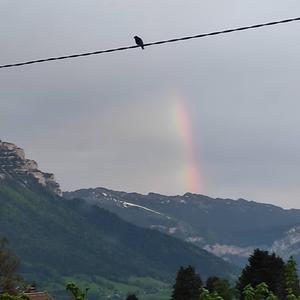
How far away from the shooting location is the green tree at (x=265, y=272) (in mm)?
86375

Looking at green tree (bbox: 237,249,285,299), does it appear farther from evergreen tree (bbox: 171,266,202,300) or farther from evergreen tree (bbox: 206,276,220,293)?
evergreen tree (bbox: 206,276,220,293)

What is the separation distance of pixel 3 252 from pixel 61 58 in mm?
86036

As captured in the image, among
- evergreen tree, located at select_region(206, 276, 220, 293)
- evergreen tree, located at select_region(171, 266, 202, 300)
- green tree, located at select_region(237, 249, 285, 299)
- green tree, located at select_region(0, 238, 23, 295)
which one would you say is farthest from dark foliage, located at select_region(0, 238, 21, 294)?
green tree, located at select_region(237, 249, 285, 299)

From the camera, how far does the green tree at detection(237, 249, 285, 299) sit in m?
86.4

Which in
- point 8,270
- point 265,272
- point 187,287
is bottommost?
point 8,270

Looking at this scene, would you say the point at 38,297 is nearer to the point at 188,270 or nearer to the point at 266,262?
the point at 188,270

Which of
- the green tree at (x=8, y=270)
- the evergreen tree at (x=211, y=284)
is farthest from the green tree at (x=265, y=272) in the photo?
the green tree at (x=8, y=270)

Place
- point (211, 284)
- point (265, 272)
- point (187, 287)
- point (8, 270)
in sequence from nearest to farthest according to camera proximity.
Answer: point (265, 272) → point (187, 287) → point (8, 270) → point (211, 284)

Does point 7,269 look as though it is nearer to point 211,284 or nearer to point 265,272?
point 211,284

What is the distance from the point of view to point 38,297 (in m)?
99.8

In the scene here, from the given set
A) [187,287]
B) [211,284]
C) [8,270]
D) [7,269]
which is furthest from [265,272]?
[7,269]

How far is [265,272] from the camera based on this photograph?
3484 inches

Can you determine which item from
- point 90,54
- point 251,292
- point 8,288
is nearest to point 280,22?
point 90,54

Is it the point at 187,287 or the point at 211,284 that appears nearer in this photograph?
the point at 187,287
